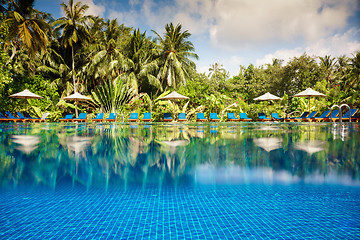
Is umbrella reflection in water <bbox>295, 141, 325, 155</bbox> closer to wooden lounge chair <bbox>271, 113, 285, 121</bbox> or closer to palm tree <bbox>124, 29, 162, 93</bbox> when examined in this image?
wooden lounge chair <bbox>271, 113, 285, 121</bbox>

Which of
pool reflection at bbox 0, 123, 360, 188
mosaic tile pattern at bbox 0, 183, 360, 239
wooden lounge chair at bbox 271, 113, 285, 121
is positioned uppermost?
wooden lounge chair at bbox 271, 113, 285, 121

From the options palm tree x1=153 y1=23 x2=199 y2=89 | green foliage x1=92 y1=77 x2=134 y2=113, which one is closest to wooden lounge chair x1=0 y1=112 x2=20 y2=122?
green foliage x1=92 y1=77 x2=134 y2=113

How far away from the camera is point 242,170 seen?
330 cm

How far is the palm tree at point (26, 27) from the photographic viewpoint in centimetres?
1436

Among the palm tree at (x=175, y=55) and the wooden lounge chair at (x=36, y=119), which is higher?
the palm tree at (x=175, y=55)

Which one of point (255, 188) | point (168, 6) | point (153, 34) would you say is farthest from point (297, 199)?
point (153, 34)

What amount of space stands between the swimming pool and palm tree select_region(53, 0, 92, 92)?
752 inches

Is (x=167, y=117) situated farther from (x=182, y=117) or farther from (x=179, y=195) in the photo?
(x=179, y=195)

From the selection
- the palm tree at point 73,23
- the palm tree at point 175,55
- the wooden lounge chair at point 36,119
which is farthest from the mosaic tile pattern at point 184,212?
the palm tree at point 73,23

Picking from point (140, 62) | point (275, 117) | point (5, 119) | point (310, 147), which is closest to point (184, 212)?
point (310, 147)

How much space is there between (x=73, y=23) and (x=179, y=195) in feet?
74.4

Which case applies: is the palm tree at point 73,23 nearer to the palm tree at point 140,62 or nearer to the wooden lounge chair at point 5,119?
the palm tree at point 140,62

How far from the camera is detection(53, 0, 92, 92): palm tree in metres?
20.5

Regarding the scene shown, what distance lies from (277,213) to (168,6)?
19201mm
